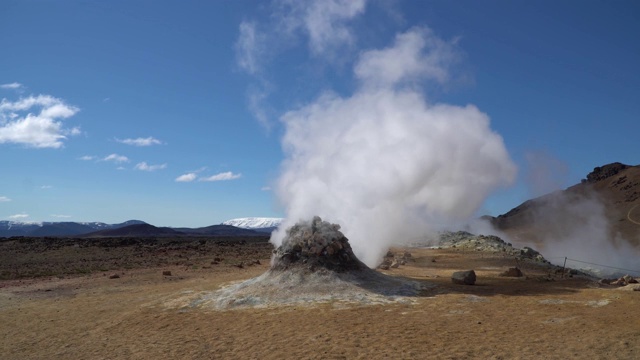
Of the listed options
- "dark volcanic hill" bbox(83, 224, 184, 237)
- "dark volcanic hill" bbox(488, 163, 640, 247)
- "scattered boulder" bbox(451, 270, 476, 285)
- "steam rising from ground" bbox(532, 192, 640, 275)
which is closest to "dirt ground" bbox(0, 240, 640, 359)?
"scattered boulder" bbox(451, 270, 476, 285)

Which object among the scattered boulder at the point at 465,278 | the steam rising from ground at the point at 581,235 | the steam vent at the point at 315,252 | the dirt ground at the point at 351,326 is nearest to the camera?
the dirt ground at the point at 351,326

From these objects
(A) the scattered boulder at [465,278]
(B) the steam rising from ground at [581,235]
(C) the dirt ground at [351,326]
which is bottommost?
(C) the dirt ground at [351,326]

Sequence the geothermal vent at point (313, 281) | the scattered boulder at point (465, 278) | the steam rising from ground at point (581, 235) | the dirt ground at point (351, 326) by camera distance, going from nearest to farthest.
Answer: the dirt ground at point (351, 326) < the geothermal vent at point (313, 281) < the scattered boulder at point (465, 278) < the steam rising from ground at point (581, 235)

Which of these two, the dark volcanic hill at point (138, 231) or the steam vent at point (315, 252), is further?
the dark volcanic hill at point (138, 231)

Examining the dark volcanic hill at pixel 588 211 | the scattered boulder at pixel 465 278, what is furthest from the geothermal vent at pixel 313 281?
the dark volcanic hill at pixel 588 211

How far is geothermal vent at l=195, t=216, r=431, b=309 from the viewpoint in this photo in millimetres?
15047

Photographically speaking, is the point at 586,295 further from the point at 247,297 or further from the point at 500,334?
the point at 247,297

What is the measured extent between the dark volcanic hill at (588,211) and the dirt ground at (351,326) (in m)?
67.5

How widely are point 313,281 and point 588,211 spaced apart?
95.8 metres

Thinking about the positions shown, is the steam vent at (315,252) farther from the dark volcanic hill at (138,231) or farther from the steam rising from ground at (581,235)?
the dark volcanic hill at (138,231)

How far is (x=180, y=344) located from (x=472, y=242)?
112 ft

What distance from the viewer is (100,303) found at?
1689 cm

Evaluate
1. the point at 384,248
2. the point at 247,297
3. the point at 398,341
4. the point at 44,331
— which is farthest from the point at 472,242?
the point at 44,331

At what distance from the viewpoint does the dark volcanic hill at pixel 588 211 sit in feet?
264
